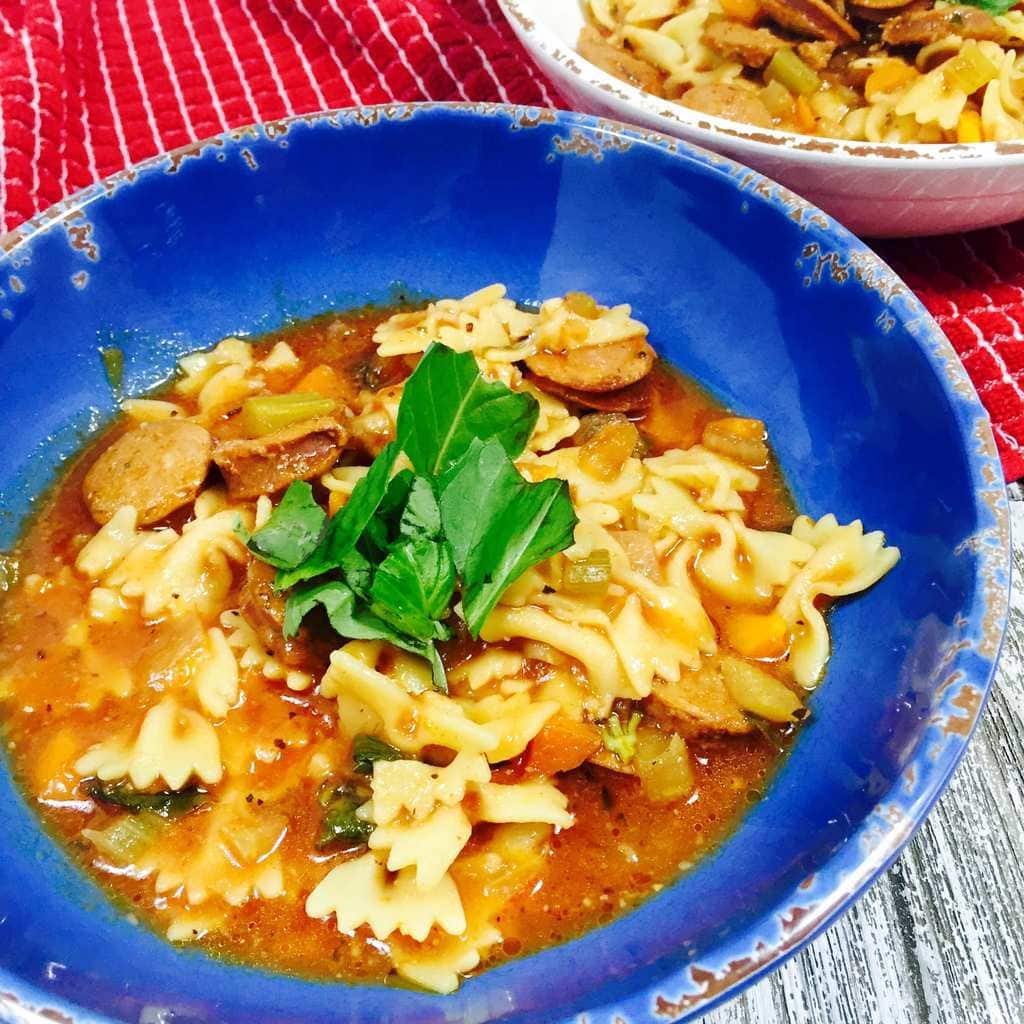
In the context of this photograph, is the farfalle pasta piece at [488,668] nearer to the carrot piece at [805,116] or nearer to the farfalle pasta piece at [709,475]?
the farfalle pasta piece at [709,475]

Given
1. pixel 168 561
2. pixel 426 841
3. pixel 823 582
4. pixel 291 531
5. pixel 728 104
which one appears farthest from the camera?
pixel 728 104

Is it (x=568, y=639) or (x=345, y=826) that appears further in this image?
(x=568, y=639)

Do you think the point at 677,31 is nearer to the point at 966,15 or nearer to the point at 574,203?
the point at 966,15

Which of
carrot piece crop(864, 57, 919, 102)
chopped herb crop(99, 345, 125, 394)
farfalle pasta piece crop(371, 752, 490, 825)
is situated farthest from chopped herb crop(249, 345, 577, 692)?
carrot piece crop(864, 57, 919, 102)

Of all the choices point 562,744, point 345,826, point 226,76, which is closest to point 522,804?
point 562,744

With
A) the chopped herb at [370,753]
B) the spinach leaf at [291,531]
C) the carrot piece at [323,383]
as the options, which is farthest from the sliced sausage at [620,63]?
Answer: the chopped herb at [370,753]

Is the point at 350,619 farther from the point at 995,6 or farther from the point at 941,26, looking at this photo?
the point at 995,6
